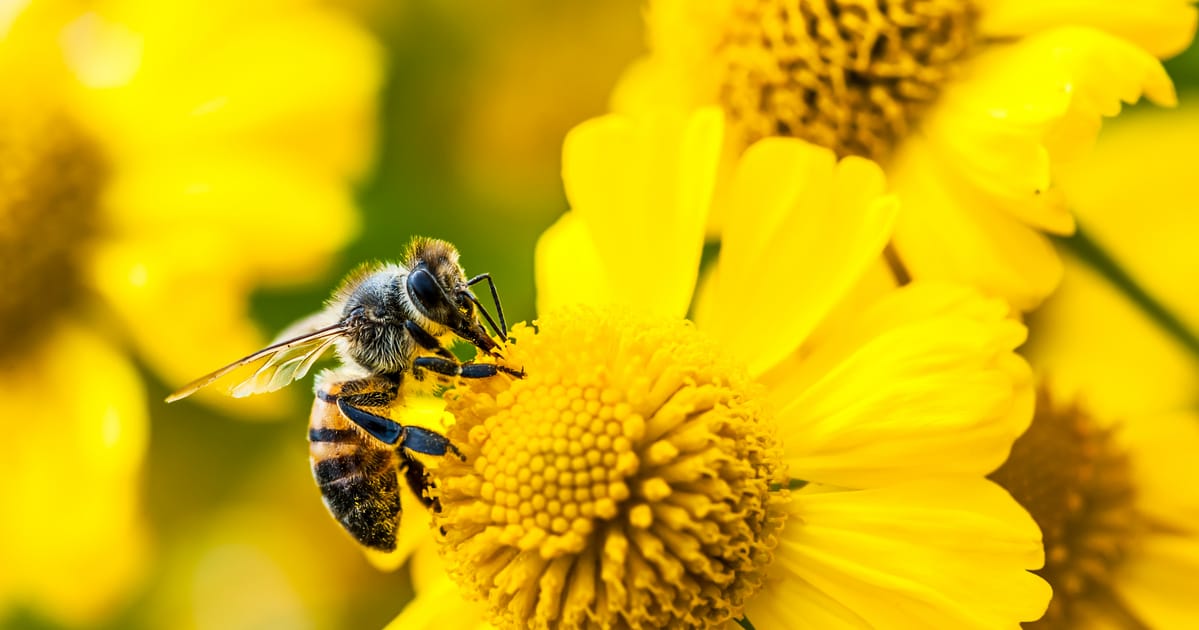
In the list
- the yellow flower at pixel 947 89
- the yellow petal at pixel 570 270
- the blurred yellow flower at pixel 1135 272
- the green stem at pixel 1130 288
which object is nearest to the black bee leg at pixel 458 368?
the yellow petal at pixel 570 270

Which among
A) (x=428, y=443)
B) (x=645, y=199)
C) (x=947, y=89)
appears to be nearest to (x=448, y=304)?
(x=428, y=443)

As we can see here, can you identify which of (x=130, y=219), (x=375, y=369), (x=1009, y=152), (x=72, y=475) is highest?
(x=1009, y=152)

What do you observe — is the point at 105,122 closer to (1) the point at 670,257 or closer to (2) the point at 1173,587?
(1) the point at 670,257

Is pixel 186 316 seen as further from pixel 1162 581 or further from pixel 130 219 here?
pixel 1162 581

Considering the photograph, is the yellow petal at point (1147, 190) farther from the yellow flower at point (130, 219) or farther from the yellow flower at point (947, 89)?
the yellow flower at point (130, 219)

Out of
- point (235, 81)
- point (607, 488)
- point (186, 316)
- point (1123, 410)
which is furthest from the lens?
point (235, 81)

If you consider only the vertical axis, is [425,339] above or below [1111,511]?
above

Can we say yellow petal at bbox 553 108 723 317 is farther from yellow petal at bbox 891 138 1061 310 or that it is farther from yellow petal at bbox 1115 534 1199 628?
yellow petal at bbox 1115 534 1199 628
